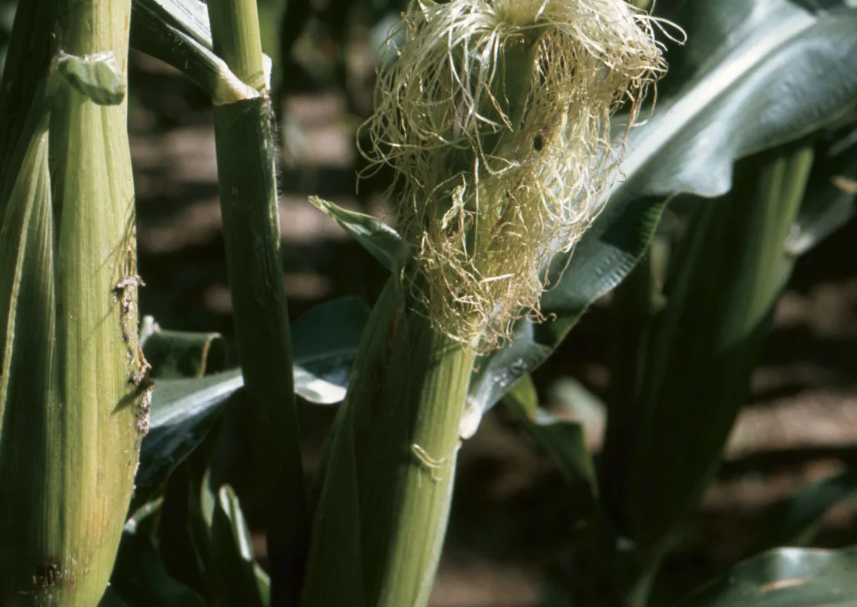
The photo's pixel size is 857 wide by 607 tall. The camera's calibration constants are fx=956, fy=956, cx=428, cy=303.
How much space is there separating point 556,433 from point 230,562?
496 mm

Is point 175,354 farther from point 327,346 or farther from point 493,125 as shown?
point 493,125

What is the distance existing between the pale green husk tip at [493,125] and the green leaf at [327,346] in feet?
0.87

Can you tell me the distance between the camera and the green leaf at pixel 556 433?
1.08 m

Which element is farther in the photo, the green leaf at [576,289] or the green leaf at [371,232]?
the green leaf at [576,289]

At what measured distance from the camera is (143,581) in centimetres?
89

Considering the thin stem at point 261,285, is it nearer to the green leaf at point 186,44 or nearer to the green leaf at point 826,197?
the green leaf at point 186,44

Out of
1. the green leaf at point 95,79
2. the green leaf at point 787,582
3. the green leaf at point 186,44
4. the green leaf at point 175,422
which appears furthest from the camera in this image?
the green leaf at point 787,582

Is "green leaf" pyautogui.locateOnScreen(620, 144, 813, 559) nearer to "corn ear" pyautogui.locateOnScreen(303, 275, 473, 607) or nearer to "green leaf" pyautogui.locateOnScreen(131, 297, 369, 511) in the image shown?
"green leaf" pyautogui.locateOnScreen(131, 297, 369, 511)

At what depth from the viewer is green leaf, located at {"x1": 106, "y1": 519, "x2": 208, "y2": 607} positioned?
0.89 m

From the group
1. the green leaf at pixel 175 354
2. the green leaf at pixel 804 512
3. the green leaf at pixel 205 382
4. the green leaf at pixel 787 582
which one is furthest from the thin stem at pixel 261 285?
the green leaf at pixel 804 512

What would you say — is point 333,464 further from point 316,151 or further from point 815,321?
point 316,151

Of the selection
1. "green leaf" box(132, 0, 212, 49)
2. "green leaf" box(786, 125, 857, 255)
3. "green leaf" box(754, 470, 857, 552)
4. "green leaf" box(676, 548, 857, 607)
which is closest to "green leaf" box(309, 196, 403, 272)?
"green leaf" box(132, 0, 212, 49)

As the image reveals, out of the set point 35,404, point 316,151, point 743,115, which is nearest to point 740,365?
point 743,115

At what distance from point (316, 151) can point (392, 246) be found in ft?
12.0
